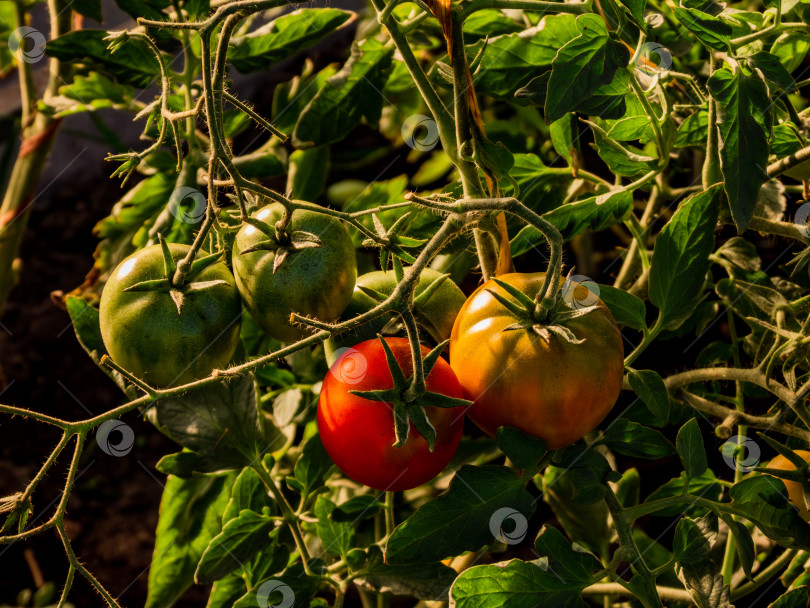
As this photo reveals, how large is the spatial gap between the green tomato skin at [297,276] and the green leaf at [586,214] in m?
0.16

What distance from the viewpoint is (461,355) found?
56cm

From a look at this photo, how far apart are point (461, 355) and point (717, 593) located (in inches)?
10.0

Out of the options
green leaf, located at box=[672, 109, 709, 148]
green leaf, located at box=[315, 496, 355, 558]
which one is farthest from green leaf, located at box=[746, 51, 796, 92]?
green leaf, located at box=[315, 496, 355, 558]

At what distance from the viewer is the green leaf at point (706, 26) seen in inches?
19.3

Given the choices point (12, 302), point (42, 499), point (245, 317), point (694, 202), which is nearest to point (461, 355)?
point (694, 202)

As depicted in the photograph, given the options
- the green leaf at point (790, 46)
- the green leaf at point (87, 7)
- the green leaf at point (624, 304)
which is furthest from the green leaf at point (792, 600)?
the green leaf at point (87, 7)

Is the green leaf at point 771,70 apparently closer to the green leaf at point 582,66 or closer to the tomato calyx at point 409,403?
the green leaf at point 582,66

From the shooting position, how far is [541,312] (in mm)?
527

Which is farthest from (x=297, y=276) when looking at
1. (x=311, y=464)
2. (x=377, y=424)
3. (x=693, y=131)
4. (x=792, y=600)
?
(x=792, y=600)

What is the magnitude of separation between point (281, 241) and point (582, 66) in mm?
256

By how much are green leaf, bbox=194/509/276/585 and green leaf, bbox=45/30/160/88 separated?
1.54 feet

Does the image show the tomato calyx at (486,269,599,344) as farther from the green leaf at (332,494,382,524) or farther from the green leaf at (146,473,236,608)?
the green leaf at (146,473,236,608)

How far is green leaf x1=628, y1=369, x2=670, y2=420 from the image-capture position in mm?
565

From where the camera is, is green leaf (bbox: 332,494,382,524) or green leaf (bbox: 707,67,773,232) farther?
green leaf (bbox: 332,494,382,524)
